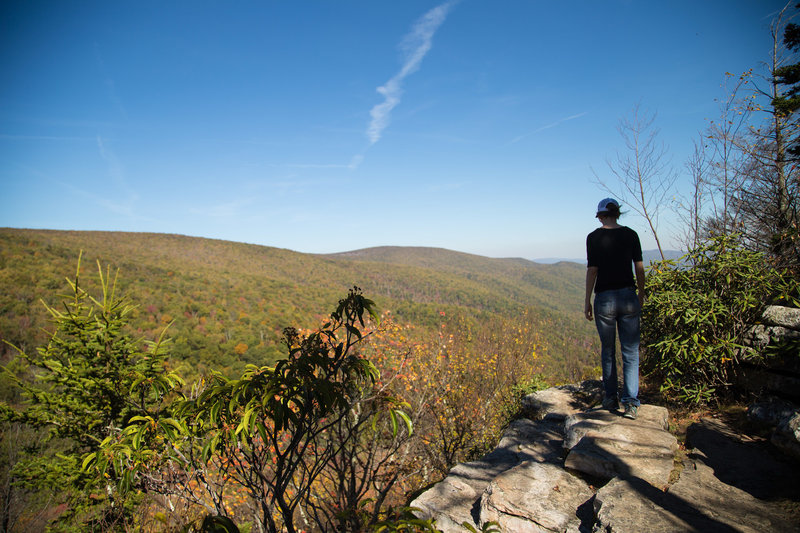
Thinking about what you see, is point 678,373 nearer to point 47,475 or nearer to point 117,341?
point 117,341

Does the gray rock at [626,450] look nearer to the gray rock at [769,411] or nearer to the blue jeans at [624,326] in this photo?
the blue jeans at [624,326]

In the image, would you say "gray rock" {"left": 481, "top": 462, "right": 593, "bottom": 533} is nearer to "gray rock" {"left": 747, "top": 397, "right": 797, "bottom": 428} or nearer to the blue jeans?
the blue jeans

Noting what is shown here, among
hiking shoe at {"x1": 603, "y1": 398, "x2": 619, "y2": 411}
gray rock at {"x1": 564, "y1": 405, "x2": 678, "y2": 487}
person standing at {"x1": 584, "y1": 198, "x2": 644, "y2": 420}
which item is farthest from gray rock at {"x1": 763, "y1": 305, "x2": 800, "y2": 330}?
hiking shoe at {"x1": 603, "y1": 398, "x2": 619, "y2": 411}

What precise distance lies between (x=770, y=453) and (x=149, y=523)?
23.2 ft

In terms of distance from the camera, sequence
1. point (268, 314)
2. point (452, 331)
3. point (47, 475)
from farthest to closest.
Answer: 1. point (268, 314)
2. point (452, 331)
3. point (47, 475)

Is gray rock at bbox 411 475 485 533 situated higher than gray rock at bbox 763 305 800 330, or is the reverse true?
gray rock at bbox 763 305 800 330

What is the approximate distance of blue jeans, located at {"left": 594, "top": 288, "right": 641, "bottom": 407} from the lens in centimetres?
370

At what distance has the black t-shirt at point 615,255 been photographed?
368 cm

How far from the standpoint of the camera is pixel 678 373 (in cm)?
410

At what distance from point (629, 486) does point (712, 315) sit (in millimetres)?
2681

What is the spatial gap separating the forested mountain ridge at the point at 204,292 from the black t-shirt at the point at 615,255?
3698mm

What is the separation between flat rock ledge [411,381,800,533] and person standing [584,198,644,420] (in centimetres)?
55

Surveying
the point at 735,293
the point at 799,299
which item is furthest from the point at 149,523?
the point at 799,299

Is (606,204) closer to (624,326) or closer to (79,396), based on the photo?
(624,326)
